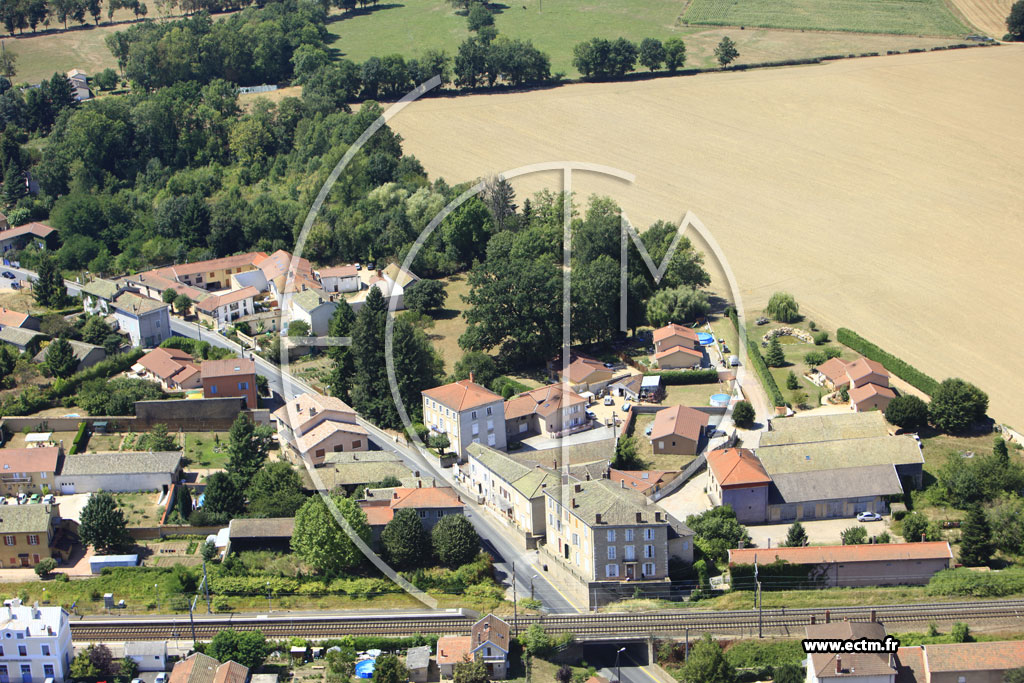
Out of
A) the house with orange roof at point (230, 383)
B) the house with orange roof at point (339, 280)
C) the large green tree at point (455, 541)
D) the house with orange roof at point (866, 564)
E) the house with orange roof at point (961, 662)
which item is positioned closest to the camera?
the house with orange roof at point (961, 662)

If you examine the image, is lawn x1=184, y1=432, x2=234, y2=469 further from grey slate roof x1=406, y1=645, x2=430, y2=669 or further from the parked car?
the parked car

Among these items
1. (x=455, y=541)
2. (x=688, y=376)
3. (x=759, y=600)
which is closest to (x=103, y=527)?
(x=455, y=541)

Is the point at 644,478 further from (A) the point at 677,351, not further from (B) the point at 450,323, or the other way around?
(B) the point at 450,323

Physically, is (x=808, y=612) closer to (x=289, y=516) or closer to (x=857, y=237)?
(x=289, y=516)

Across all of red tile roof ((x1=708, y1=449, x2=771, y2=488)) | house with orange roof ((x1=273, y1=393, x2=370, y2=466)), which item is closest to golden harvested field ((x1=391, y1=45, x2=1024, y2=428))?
red tile roof ((x1=708, y1=449, x2=771, y2=488))

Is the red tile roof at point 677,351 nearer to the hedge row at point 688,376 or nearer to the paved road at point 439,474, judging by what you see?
the hedge row at point 688,376

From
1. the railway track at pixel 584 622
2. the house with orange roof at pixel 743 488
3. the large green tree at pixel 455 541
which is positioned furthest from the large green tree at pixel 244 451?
the house with orange roof at pixel 743 488
